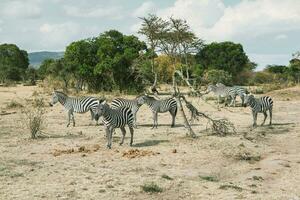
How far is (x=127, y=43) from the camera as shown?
3875 cm

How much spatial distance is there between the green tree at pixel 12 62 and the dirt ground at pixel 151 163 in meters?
41.0

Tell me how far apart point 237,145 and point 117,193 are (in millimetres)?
7224

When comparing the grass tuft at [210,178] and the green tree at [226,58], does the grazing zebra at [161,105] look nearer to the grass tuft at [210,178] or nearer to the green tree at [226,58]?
the grass tuft at [210,178]

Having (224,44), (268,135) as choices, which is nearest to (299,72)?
(224,44)

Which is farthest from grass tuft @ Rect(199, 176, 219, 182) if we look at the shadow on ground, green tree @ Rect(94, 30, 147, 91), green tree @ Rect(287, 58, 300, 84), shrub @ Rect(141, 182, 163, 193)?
green tree @ Rect(287, 58, 300, 84)

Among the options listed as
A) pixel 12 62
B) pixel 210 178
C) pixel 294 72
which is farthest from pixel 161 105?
pixel 12 62

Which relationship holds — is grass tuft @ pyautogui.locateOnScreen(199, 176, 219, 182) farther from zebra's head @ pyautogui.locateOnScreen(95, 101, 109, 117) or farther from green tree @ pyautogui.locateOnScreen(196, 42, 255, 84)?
green tree @ pyautogui.locateOnScreen(196, 42, 255, 84)

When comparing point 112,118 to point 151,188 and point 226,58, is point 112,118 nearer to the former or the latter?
point 151,188

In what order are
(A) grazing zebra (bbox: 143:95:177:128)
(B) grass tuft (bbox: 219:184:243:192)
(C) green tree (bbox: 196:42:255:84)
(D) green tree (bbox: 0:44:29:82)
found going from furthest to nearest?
(C) green tree (bbox: 196:42:255:84) < (D) green tree (bbox: 0:44:29:82) < (A) grazing zebra (bbox: 143:95:177:128) < (B) grass tuft (bbox: 219:184:243:192)

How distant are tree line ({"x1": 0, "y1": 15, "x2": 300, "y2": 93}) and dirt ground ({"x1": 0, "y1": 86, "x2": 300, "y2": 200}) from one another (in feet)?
10.7

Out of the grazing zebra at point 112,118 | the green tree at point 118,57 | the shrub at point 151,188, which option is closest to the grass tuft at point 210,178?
the shrub at point 151,188

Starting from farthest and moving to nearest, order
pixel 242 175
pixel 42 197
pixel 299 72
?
pixel 299 72 → pixel 242 175 → pixel 42 197

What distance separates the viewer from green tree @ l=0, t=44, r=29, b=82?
201ft

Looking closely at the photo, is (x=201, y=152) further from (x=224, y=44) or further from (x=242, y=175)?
(x=224, y=44)
